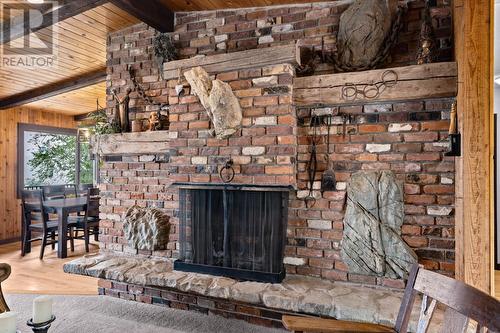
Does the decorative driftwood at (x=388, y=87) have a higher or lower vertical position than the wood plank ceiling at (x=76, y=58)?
lower

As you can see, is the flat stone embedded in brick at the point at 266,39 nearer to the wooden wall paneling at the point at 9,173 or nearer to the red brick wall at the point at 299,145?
the red brick wall at the point at 299,145

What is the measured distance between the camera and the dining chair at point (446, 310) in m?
1.10

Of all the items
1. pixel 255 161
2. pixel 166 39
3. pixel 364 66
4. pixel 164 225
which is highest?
pixel 166 39

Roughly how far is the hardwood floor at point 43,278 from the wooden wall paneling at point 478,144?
3.32 metres

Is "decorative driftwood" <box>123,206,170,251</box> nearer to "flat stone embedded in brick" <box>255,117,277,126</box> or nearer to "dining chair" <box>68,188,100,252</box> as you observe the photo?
"flat stone embedded in brick" <box>255,117,277,126</box>

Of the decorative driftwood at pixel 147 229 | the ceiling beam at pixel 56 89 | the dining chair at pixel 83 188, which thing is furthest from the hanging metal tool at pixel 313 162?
the dining chair at pixel 83 188

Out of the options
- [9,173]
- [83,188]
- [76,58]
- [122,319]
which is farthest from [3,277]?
[9,173]

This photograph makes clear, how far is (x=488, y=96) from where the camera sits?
1734 millimetres

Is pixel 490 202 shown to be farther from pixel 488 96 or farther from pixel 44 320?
pixel 44 320

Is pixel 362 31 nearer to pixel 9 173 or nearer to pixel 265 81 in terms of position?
pixel 265 81

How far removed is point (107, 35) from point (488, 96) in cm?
341

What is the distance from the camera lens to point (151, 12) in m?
2.84

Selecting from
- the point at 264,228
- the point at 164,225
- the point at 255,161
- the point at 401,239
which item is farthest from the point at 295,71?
the point at 164,225

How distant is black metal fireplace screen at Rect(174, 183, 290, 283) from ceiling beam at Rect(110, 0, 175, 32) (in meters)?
1.41
